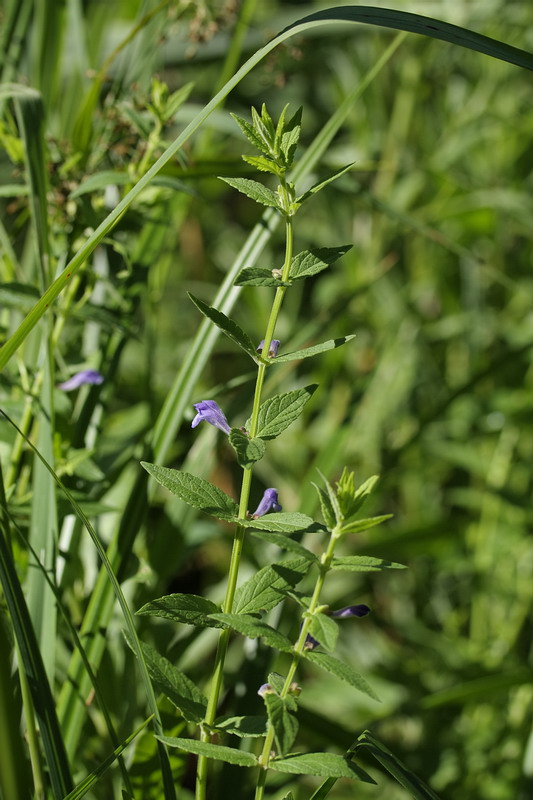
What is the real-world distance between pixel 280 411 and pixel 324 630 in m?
0.12

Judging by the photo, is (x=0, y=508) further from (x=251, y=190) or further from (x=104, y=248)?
(x=104, y=248)

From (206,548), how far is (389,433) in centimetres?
48

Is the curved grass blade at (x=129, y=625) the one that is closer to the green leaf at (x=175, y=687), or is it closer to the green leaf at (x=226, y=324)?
the green leaf at (x=175, y=687)

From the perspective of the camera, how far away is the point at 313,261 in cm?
44

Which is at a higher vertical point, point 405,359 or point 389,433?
point 405,359

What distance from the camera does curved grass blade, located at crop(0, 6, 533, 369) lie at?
1.49 feet

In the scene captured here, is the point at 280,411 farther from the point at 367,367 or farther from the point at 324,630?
the point at 367,367

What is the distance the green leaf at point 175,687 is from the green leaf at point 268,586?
0.18ft

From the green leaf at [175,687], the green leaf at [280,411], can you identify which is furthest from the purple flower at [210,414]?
the green leaf at [175,687]

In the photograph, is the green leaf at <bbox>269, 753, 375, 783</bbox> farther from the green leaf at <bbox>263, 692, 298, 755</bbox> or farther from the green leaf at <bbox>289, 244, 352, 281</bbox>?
the green leaf at <bbox>289, 244, 352, 281</bbox>

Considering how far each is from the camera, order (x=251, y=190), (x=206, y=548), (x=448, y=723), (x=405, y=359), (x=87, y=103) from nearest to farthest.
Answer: (x=251, y=190), (x=87, y=103), (x=448, y=723), (x=405, y=359), (x=206, y=548)

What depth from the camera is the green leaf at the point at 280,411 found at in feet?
1.41

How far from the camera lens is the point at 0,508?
0.45m

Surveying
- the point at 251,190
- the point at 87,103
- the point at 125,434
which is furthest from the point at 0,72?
the point at 251,190
